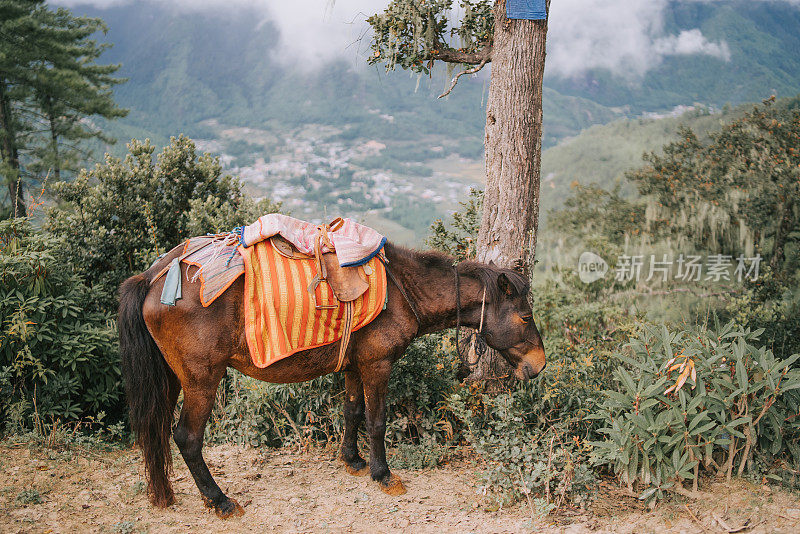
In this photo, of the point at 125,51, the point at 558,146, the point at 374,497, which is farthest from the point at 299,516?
the point at 125,51

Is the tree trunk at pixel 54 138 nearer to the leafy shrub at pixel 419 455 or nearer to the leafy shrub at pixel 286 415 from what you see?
the leafy shrub at pixel 286 415

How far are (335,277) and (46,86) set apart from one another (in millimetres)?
13376

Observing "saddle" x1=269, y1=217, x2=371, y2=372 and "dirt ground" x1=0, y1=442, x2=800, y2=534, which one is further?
"saddle" x1=269, y1=217, x2=371, y2=372

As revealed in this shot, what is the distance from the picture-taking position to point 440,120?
22969 millimetres

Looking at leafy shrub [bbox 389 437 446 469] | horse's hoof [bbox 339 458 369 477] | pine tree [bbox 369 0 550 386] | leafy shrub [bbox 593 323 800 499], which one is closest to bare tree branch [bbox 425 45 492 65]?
pine tree [bbox 369 0 550 386]

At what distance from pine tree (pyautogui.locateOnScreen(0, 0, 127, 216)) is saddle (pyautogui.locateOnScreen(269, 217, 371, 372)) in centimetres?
1104

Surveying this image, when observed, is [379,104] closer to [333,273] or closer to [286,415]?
[286,415]

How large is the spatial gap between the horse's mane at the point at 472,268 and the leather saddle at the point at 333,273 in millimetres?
455

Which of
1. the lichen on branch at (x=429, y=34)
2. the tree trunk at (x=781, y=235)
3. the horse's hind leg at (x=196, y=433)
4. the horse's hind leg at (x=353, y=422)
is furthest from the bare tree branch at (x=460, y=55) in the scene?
the tree trunk at (x=781, y=235)

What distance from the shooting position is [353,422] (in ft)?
13.3

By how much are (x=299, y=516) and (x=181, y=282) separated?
1.73 m

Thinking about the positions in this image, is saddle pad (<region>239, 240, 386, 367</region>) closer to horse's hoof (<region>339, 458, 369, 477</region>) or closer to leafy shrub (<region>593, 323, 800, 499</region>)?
horse's hoof (<region>339, 458, 369, 477</region>)

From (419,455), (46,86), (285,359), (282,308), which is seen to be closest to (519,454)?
(419,455)

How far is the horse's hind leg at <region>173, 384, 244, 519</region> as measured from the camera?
10.9ft
